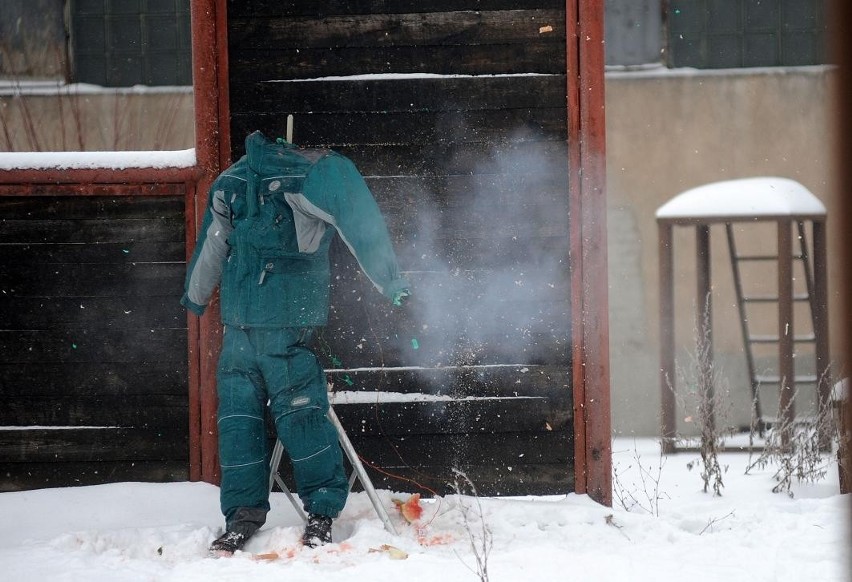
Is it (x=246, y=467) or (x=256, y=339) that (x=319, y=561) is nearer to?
(x=246, y=467)

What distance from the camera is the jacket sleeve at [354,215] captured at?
11.6 ft

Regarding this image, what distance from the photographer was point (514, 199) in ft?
14.2

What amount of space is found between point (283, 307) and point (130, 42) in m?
6.60

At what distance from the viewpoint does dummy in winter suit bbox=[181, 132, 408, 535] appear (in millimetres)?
3605

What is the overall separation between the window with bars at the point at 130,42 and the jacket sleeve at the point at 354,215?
20.1ft

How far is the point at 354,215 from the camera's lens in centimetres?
360

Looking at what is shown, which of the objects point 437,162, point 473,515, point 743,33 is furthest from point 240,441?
point 743,33

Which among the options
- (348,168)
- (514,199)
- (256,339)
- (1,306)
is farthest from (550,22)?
(1,306)

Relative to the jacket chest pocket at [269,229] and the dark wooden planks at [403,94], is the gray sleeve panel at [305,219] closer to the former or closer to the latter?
the jacket chest pocket at [269,229]

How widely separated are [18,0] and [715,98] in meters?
7.14

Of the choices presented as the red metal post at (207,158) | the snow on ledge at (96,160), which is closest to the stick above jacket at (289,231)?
the red metal post at (207,158)

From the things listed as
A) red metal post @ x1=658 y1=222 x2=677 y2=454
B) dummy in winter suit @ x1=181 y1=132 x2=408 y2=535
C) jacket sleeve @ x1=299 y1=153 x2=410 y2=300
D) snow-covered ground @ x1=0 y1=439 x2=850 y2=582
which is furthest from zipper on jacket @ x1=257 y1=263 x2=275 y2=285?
red metal post @ x1=658 y1=222 x2=677 y2=454

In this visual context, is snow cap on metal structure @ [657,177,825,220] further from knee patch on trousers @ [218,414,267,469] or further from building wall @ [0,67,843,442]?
knee patch on trousers @ [218,414,267,469]

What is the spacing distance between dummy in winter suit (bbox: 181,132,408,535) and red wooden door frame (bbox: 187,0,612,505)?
2.03ft
